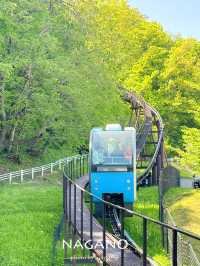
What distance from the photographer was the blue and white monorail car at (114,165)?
2192cm

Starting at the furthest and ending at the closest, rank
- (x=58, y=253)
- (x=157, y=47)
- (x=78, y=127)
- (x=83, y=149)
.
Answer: (x=157, y=47) < (x=83, y=149) < (x=78, y=127) < (x=58, y=253)

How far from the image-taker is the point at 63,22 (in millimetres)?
37750

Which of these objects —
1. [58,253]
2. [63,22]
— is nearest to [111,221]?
[58,253]

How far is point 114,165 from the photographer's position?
73.3ft

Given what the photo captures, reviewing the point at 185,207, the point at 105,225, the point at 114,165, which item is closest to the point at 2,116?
the point at 185,207

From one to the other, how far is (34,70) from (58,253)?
17.8 m

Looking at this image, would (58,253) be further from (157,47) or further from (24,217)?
(157,47)

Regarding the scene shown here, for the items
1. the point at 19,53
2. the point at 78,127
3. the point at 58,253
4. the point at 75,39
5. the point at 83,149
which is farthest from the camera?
the point at 83,149

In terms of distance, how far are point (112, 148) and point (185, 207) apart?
12146 mm

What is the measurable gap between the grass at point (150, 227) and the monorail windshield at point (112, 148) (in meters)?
2.80

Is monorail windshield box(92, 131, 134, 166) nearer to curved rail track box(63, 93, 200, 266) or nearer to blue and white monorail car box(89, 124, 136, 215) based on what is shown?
blue and white monorail car box(89, 124, 136, 215)

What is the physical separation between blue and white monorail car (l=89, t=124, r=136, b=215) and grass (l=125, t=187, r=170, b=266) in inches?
48.4

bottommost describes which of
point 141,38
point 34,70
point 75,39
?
point 34,70

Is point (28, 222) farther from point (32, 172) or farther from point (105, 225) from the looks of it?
point (32, 172)
